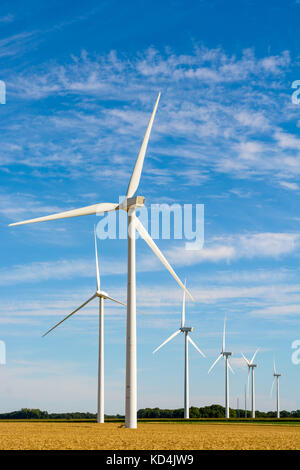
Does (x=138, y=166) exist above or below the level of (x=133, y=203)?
above

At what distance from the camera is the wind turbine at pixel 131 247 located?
51312 mm

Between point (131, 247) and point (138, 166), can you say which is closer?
point (131, 247)

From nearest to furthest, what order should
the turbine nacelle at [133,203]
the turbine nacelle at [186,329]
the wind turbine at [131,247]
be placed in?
the wind turbine at [131,247]
the turbine nacelle at [133,203]
the turbine nacelle at [186,329]

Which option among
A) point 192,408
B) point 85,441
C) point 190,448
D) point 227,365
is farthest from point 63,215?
point 192,408

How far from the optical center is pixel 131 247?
54.2 metres

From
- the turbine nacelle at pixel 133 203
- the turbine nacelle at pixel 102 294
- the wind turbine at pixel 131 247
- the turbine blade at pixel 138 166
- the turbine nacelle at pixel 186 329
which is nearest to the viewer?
the wind turbine at pixel 131 247

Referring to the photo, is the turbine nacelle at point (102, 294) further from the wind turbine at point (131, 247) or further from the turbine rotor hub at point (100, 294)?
the wind turbine at point (131, 247)

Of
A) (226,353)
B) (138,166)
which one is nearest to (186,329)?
(226,353)

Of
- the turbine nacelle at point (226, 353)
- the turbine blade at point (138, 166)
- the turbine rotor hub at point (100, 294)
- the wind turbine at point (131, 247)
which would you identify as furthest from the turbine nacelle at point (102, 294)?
the turbine nacelle at point (226, 353)

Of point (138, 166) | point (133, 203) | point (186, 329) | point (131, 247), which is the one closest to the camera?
point (131, 247)

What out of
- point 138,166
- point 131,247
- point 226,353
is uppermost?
point 138,166

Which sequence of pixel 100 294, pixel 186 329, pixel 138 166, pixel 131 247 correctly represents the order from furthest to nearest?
pixel 186 329 < pixel 100 294 < pixel 138 166 < pixel 131 247

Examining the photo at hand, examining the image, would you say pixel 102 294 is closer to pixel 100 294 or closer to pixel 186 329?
pixel 100 294
